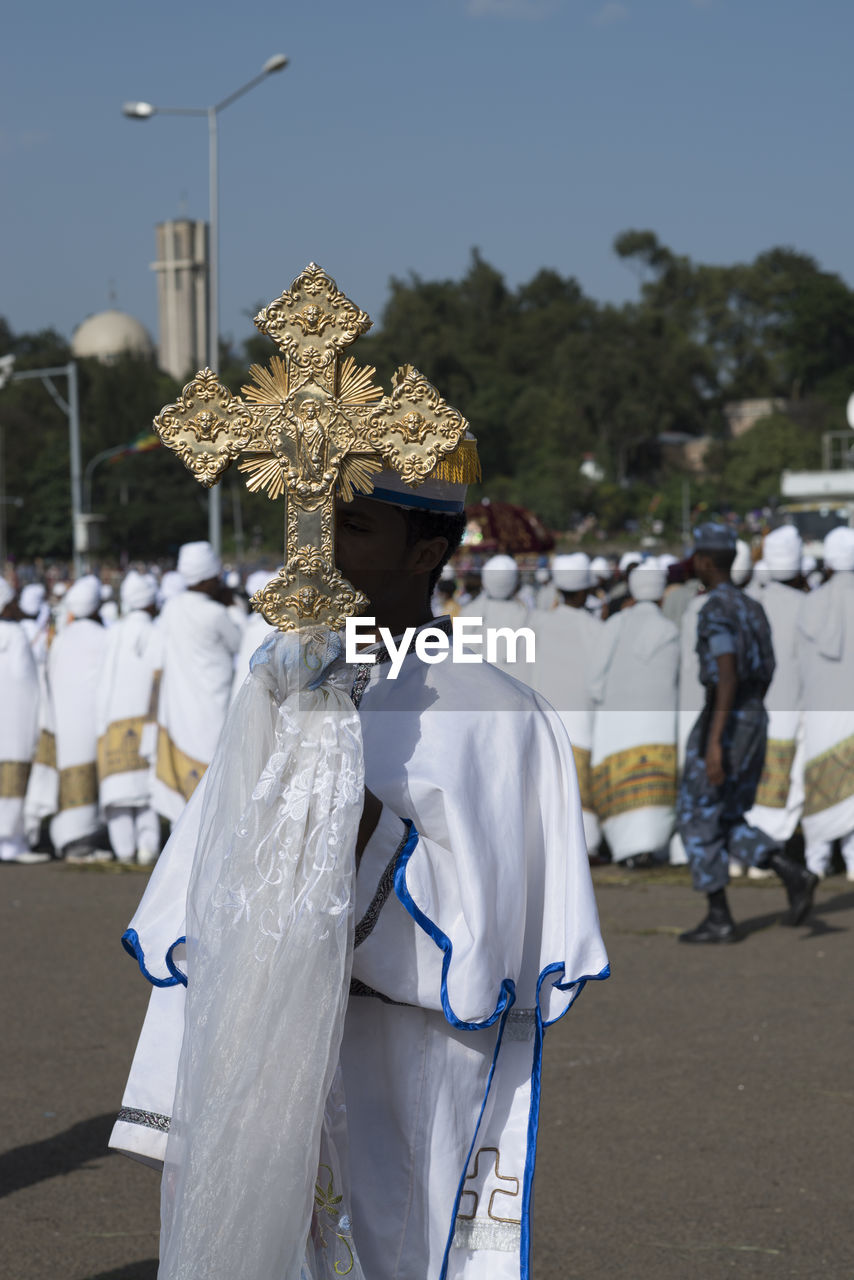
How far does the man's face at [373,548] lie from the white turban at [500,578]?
8.95 meters

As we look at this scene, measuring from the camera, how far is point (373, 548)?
7.93 feet

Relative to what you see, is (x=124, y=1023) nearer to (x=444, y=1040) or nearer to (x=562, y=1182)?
(x=562, y=1182)

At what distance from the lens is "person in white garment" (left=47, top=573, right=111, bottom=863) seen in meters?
11.4

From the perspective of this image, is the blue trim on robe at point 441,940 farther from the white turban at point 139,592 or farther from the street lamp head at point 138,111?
the street lamp head at point 138,111

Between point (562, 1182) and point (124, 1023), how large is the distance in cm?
250

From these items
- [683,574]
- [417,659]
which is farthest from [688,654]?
[417,659]

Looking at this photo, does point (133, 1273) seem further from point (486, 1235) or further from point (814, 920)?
point (814, 920)

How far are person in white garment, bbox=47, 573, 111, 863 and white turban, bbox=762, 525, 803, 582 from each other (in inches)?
177

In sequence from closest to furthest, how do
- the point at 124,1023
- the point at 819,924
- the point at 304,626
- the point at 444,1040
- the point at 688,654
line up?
the point at 304,626, the point at 444,1040, the point at 124,1023, the point at 819,924, the point at 688,654

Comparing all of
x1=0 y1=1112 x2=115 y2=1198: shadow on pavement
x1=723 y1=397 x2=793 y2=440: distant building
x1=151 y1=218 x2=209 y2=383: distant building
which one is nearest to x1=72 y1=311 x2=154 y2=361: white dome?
x1=151 y1=218 x2=209 y2=383: distant building

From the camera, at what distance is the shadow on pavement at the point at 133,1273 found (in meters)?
4.27

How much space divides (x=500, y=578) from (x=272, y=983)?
947cm

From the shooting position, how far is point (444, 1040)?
2389 mm

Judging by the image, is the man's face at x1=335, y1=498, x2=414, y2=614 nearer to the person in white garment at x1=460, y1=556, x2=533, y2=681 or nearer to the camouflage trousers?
the camouflage trousers
